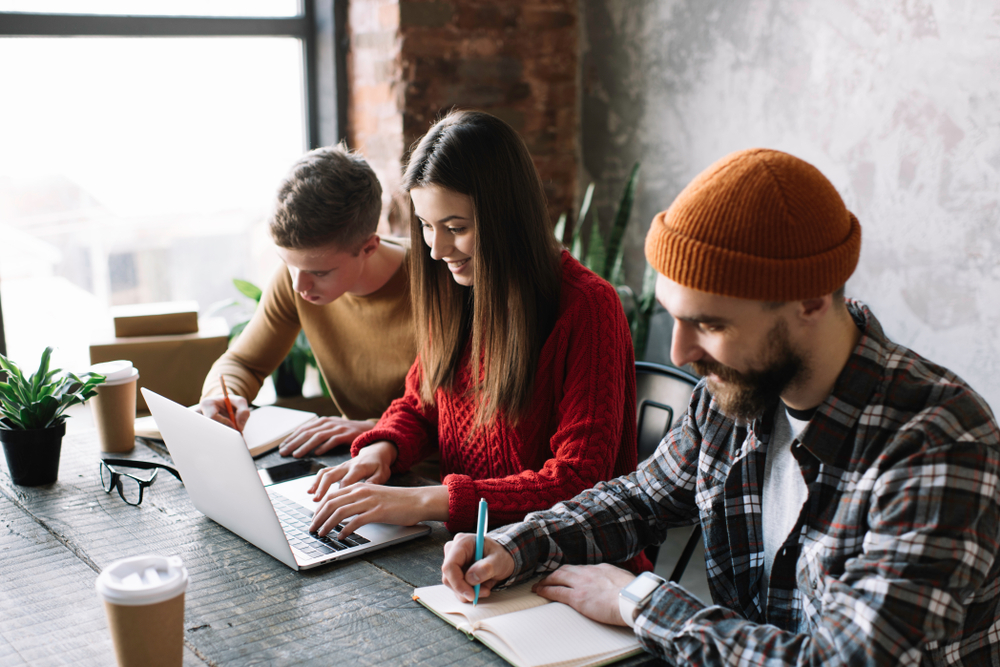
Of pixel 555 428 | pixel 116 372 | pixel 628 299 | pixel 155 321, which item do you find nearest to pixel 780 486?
pixel 555 428

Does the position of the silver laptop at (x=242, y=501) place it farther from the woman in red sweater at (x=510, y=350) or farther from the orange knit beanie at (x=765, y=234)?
the orange knit beanie at (x=765, y=234)

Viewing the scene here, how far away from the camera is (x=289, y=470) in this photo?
163cm

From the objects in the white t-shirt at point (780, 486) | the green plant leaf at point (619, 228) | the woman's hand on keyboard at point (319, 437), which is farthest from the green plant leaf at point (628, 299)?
the white t-shirt at point (780, 486)

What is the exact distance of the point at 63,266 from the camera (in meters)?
2.86

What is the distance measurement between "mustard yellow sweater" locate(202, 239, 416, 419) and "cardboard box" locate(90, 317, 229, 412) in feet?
0.28

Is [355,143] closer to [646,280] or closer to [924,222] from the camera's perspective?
[646,280]

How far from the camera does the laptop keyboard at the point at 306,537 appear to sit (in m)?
1.27

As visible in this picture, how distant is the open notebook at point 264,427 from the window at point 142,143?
3.28ft

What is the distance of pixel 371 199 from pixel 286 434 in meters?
0.59

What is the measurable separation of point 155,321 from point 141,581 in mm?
1503

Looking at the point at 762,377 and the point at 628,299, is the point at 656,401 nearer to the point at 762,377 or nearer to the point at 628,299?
the point at 762,377

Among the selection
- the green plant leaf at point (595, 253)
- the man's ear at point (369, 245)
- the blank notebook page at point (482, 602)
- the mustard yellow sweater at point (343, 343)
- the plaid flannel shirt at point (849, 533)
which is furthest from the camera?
the green plant leaf at point (595, 253)

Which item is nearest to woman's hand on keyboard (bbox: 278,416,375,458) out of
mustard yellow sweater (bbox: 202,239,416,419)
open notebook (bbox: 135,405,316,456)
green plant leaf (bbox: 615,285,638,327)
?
open notebook (bbox: 135,405,316,456)

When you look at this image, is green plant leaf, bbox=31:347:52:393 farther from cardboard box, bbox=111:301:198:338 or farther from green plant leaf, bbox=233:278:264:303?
green plant leaf, bbox=233:278:264:303
